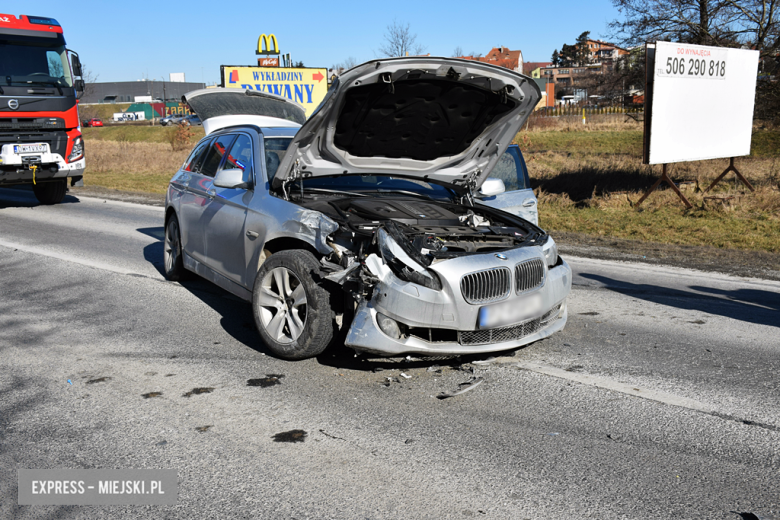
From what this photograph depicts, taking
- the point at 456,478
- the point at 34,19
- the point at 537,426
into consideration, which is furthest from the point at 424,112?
the point at 34,19

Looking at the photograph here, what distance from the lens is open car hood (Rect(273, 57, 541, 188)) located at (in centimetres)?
485

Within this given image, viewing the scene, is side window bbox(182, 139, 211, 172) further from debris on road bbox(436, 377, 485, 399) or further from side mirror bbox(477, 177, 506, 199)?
debris on road bbox(436, 377, 485, 399)

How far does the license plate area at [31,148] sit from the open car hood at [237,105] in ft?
13.4

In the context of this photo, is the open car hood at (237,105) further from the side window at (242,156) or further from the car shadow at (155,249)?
the side window at (242,156)

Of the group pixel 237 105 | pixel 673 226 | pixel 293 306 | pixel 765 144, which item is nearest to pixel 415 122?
pixel 293 306

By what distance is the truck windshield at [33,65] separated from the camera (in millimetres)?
13242

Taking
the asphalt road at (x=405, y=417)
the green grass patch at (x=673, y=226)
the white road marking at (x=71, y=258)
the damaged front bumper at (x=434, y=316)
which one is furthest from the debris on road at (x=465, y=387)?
the green grass patch at (x=673, y=226)

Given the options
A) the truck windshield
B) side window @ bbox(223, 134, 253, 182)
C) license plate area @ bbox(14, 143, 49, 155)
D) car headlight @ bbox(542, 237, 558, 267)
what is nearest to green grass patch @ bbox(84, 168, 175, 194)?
license plate area @ bbox(14, 143, 49, 155)

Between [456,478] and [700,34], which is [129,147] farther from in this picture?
[456,478]

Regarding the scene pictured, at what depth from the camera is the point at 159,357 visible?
16.6 ft

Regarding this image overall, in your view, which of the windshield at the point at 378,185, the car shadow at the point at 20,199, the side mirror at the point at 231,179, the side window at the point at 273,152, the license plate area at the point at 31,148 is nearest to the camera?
the side mirror at the point at 231,179

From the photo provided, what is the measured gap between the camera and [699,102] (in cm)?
1412

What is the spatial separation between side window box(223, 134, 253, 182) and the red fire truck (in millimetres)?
9615

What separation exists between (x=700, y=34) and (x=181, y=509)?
24.2 metres
